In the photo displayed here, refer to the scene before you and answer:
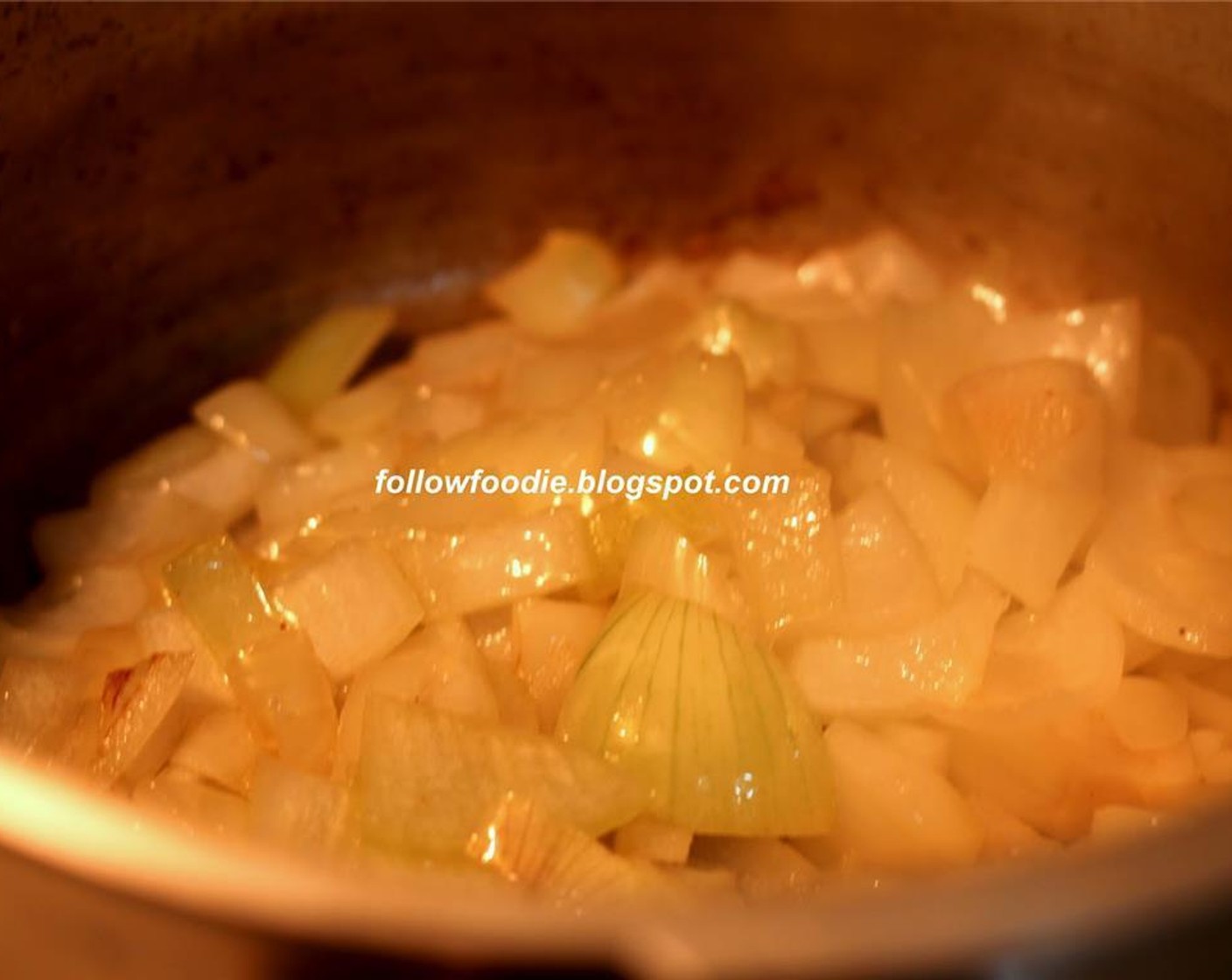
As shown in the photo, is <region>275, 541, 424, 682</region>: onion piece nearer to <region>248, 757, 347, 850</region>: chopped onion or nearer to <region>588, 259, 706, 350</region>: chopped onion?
<region>248, 757, 347, 850</region>: chopped onion

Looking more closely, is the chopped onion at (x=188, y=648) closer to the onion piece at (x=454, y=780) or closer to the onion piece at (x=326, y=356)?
the onion piece at (x=454, y=780)

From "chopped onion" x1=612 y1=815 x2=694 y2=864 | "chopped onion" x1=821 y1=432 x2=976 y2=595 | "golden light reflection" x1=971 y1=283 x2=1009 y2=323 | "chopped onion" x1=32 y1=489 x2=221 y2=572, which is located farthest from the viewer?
A: "golden light reflection" x1=971 y1=283 x2=1009 y2=323

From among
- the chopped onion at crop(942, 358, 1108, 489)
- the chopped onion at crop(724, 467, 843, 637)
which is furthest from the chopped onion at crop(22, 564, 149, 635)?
the chopped onion at crop(942, 358, 1108, 489)

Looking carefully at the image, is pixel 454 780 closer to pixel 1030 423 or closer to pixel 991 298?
pixel 1030 423

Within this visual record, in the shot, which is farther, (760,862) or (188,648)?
(188,648)

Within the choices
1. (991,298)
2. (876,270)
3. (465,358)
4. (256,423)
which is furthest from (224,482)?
(991,298)
